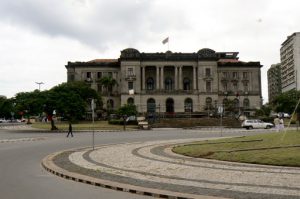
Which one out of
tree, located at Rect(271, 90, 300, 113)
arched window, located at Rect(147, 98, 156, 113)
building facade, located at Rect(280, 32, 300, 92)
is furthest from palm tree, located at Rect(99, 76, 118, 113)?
building facade, located at Rect(280, 32, 300, 92)

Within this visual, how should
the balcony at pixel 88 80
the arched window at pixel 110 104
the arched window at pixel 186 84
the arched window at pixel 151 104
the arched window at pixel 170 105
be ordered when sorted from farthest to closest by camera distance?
the arched window at pixel 186 84 < the balcony at pixel 88 80 < the arched window at pixel 110 104 < the arched window at pixel 170 105 < the arched window at pixel 151 104

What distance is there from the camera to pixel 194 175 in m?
14.7

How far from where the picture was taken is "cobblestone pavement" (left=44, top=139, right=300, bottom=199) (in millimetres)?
11562

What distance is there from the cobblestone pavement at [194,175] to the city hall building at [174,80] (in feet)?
321

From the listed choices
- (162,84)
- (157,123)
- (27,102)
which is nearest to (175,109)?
(162,84)

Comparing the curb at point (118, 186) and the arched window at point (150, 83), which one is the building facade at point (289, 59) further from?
the curb at point (118, 186)

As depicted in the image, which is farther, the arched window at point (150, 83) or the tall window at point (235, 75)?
the tall window at point (235, 75)

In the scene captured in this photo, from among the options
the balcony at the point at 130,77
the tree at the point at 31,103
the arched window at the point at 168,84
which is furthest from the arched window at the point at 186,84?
the tree at the point at 31,103

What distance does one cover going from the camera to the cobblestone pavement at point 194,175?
37.9 ft

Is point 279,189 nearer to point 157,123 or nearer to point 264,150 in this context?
point 264,150

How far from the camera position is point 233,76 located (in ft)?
414

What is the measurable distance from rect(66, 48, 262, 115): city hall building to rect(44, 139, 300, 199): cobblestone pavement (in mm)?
97873

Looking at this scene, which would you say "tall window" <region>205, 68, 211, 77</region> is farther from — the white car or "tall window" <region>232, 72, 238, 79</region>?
the white car

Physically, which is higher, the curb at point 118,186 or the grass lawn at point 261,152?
the grass lawn at point 261,152
